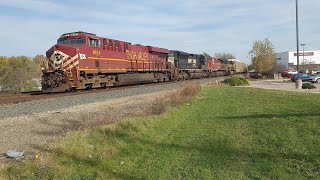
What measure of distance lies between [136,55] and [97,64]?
7379 millimetres

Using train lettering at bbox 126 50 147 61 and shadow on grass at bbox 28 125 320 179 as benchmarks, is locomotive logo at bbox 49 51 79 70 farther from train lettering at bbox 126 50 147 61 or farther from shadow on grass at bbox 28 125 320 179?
shadow on grass at bbox 28 125 320 179

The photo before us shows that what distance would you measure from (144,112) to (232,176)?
21.4ft

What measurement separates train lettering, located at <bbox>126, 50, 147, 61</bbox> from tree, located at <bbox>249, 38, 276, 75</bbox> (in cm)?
3299

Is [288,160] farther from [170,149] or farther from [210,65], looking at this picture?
[210,65]

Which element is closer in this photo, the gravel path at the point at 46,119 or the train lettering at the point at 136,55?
the gravel path at the point at 46,119

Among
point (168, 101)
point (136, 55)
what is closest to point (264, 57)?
point (136, 55)

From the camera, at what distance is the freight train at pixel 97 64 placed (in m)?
19.8

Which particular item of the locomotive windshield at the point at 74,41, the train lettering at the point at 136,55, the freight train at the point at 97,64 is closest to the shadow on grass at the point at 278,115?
the freight train at the point at 97,64

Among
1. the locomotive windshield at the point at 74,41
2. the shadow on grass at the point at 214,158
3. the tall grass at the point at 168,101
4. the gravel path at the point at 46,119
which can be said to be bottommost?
the shadow on grass at the point at 214,158

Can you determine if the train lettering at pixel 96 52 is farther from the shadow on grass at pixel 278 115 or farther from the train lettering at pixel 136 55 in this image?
the shadow on grass at pixel 278 115

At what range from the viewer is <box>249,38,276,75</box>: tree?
190 ft

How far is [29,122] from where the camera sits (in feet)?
33.9

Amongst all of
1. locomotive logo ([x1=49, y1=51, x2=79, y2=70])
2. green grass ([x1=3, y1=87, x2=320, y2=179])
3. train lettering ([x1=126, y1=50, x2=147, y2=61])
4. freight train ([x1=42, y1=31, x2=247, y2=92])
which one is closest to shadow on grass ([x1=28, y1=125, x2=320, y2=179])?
green grass ([x1=3, y1=87, x2=320, y2=179])

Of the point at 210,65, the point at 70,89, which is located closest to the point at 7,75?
the point at 210,65
